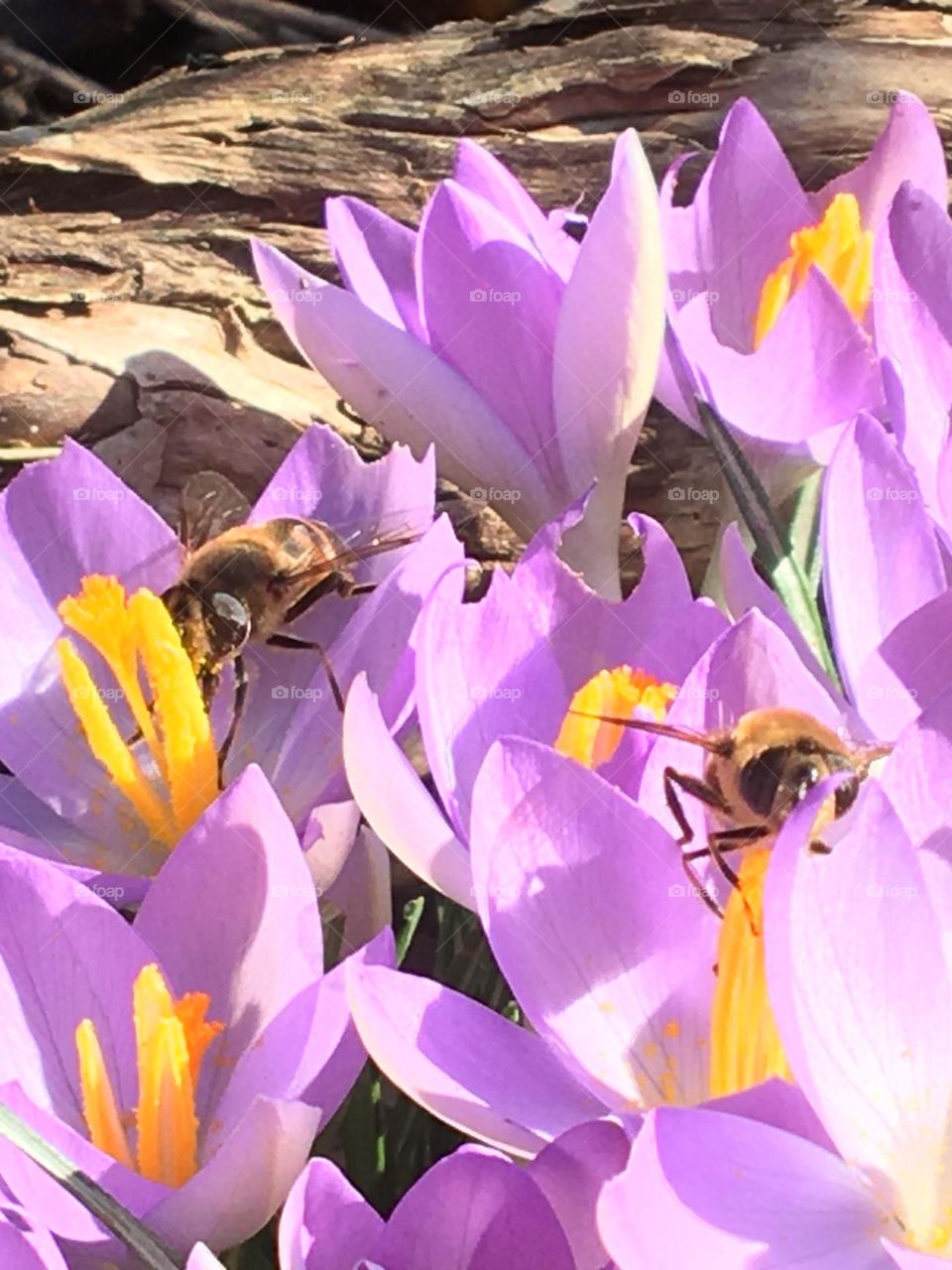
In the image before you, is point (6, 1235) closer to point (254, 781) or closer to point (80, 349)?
point (254, 781)

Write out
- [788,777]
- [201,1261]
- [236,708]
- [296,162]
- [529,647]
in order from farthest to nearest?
[296,162]
[236,708]
[529,647]
[788,777]
[201,1261]

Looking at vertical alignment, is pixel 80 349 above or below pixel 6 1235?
above

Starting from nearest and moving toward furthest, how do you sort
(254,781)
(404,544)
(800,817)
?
(800,817), (254,781), (404,544)

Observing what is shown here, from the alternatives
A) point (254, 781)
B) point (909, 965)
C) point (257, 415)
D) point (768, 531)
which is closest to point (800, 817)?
point (909, 965)

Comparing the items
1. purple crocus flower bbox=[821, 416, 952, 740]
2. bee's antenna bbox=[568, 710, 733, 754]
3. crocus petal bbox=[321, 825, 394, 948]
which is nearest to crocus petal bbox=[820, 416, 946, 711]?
purple crocus flower bbox=[821, 416, 952, 740]

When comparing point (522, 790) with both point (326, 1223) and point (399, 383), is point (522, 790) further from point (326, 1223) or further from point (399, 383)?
point (399, 383)

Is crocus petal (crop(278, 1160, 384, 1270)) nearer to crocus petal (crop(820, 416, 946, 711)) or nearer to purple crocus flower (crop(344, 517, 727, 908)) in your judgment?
purple crocus flower (crop(344, 517, 727, 908))

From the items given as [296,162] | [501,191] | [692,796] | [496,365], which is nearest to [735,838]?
[692,796]

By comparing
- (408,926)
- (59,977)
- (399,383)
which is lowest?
(408,926)
